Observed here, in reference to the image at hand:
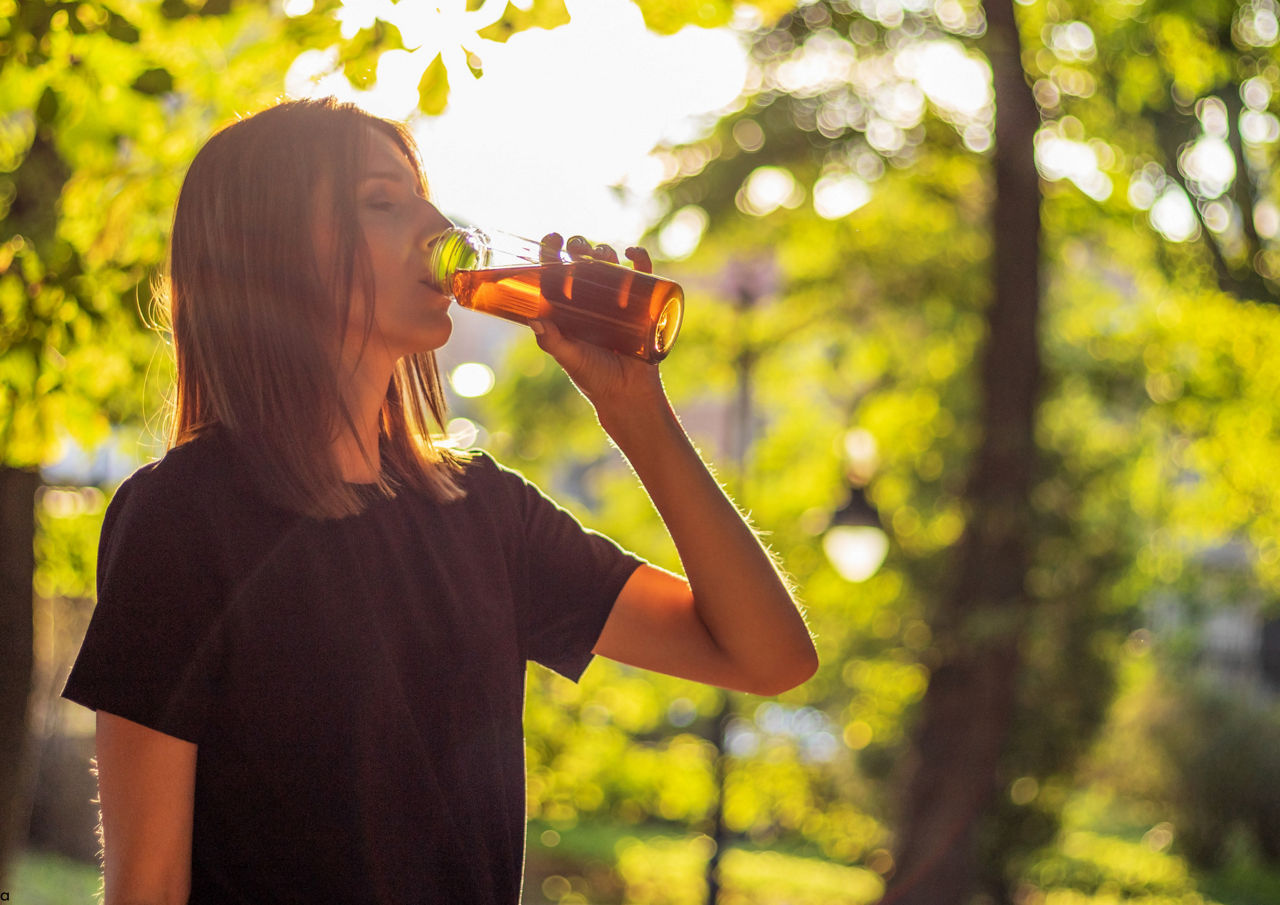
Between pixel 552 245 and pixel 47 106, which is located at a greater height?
pixel 47 106

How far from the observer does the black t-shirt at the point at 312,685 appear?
1.16m

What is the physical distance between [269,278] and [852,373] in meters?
11.8

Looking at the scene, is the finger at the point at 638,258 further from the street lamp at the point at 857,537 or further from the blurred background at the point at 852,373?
the street lamp at the point at 857,537

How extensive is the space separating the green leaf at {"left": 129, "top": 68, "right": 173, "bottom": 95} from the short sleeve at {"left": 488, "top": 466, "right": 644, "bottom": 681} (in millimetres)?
1399

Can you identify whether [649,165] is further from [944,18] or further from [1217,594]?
[1217,594]

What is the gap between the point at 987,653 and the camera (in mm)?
7109

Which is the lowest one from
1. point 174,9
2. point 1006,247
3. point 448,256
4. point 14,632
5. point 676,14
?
point 14,632

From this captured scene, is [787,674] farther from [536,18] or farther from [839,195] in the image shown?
Result: [839,195]

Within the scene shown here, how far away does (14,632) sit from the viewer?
3309mm

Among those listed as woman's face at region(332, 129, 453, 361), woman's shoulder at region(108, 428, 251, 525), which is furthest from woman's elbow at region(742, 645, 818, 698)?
woman's shoulder at region(108, 428, 251, 525)

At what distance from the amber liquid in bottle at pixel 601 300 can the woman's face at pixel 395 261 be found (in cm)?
10

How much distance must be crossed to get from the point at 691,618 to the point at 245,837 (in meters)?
0.64

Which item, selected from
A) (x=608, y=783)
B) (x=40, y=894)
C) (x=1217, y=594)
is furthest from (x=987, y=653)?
(x=1217, y=594)

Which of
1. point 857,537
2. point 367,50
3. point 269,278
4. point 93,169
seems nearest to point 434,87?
point 367,50
